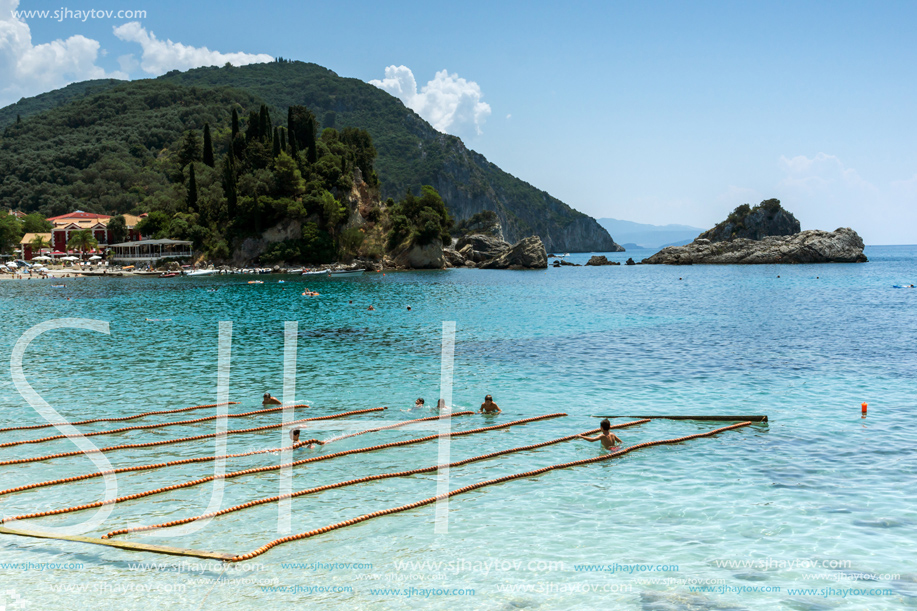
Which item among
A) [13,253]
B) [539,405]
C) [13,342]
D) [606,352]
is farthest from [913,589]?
[13,253]

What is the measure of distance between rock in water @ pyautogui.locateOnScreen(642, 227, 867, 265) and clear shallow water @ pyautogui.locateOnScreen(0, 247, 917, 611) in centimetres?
10841

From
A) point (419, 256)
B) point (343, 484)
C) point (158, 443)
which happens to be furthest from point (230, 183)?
point (343, 484)

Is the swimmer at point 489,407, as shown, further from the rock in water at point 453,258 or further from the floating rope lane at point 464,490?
the rock in water at point 453,258

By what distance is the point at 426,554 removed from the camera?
382 inches

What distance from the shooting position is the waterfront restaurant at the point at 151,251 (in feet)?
322

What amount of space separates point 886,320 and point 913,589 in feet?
136

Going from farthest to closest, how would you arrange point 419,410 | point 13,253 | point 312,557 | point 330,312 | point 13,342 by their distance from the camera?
point 13,253 < point 330,312 < point 13,342 < point 419,410 < point 312,557

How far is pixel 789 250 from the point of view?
133 meters

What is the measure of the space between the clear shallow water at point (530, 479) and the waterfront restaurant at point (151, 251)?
68329 mm

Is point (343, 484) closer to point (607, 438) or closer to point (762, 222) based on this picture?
point (607, 438)

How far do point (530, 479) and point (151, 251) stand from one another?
103 meters

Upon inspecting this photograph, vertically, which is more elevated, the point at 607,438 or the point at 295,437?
the point at 607,438

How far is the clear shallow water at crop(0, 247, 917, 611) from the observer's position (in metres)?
8.69

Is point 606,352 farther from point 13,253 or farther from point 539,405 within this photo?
point 13,253
